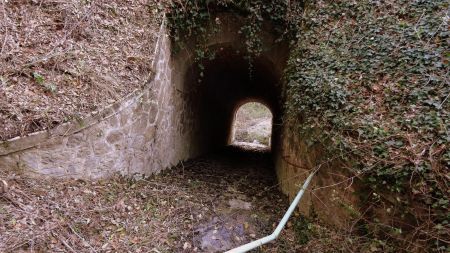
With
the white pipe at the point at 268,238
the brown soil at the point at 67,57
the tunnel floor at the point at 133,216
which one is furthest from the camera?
the brown soil at the point at 67,57

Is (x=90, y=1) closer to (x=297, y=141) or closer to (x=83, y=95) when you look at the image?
(x=83, y=95)

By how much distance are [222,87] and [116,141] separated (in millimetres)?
6405

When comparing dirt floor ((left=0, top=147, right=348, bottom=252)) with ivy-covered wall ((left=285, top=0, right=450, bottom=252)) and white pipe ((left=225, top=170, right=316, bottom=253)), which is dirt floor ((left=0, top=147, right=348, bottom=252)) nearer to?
white pipe ((left=225, top=170, right=316, bottom=253))

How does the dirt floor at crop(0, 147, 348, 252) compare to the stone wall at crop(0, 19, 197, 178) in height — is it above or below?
below

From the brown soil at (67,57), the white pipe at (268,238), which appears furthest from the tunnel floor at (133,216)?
the brown soil at (67,57)

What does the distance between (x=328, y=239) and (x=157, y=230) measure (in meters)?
2.41

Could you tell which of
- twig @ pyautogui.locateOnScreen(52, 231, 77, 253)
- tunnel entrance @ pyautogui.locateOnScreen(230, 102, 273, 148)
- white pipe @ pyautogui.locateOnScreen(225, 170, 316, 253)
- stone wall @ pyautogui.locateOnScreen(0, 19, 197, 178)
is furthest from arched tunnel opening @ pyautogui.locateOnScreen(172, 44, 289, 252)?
tunnel entrance @ pyautogui.locateOnScreen(230, 102, 273, 148)

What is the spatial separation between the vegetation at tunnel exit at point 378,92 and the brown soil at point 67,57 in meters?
1.23

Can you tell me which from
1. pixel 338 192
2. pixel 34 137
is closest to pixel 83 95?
pixel 34 137

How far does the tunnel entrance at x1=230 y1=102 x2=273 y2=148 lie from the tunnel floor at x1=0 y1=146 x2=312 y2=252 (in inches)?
492

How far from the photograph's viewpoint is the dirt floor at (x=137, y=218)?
144 inches

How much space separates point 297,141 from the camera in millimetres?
5309

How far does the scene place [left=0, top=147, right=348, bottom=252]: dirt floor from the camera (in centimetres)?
366

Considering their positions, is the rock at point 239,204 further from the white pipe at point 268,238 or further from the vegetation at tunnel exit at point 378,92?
the vegetation at tunnel exit at point 378,92
